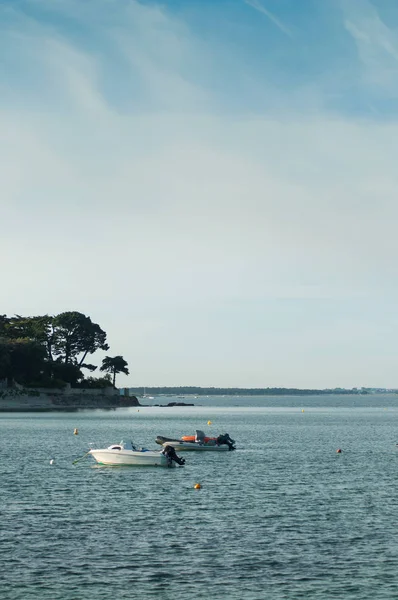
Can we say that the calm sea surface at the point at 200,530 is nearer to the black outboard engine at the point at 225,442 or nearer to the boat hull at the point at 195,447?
the boat hull at the point at 195,447

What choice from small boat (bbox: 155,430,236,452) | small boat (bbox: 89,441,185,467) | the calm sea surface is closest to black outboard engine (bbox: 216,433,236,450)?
small boat (bbox: 155,430,236,452)

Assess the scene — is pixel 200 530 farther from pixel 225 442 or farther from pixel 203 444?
pixel 203 444

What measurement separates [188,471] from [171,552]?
3864 centimetres

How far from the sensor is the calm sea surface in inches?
1324

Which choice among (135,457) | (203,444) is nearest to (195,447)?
(203,444)

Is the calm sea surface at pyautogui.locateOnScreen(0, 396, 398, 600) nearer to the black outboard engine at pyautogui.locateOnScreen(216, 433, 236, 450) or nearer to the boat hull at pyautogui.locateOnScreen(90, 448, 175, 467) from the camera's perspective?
the boat hull at pyautogui.locateOnScreen(90, 448, 175, 467)

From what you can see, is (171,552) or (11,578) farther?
(171,552)

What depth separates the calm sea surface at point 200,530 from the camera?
3362 cm

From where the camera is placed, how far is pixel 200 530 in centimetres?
4566

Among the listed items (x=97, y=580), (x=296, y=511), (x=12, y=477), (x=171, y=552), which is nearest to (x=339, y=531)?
(x=296, y=511)

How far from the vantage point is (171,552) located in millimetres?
39562

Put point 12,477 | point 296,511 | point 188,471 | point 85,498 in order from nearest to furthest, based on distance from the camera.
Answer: point 296,511
point 85,498
point 12,477
point 188,471

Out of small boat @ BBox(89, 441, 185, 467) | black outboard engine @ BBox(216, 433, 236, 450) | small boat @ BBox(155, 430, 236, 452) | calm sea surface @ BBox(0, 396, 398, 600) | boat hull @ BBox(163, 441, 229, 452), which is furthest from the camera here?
black outboard engine @ BBox(216, 433, 236, 450)

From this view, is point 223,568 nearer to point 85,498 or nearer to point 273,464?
point 85,498
